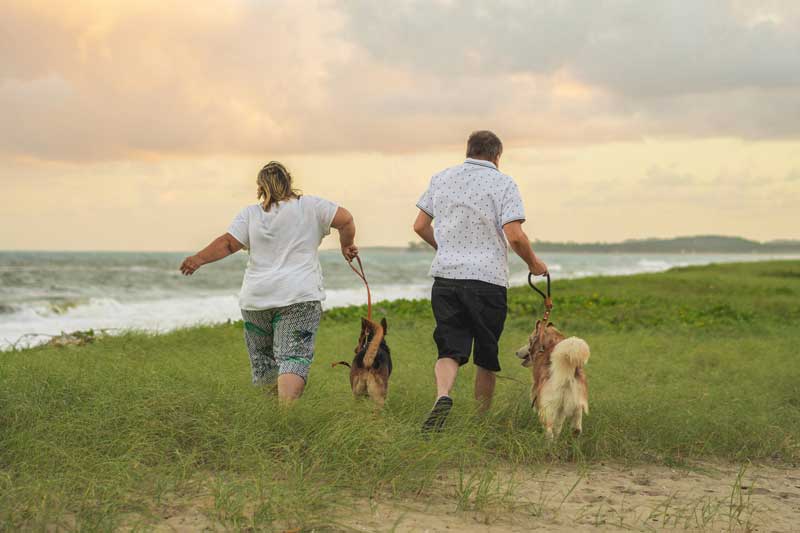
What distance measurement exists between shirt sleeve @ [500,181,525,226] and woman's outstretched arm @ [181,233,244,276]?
1842 millimetres

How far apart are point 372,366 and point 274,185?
141 cm

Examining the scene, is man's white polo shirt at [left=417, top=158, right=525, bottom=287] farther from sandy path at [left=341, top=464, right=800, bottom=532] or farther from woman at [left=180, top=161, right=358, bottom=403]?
sandy path at [left=341, top=464, right=800, bottom=532]

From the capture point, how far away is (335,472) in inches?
170

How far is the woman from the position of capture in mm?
5434

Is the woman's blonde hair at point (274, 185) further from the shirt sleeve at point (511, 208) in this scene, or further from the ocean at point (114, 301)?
the ocean at point (114, 301)

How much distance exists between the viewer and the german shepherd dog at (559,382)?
505cm

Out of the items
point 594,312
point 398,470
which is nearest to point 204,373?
point 398,470

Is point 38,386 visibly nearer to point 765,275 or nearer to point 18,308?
point 18,308

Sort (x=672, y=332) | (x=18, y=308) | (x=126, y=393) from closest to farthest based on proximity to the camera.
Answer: (x=126, y=393), (x=672, y=332), (x=18, y=308)

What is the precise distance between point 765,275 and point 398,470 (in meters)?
25.8

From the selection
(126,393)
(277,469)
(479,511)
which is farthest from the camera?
(126,393)

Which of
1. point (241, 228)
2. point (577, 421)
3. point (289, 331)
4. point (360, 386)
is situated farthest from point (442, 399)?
point (241, 228)

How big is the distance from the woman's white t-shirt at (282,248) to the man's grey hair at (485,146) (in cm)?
107

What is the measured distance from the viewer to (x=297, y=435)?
4844 millimetres
